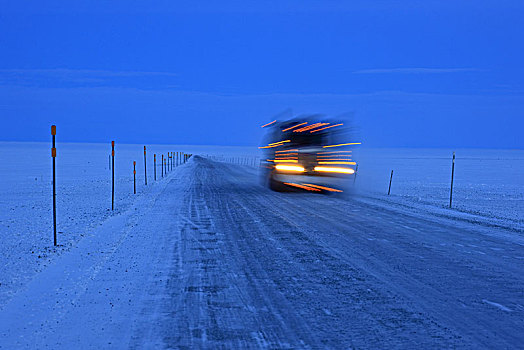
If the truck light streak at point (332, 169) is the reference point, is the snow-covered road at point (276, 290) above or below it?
below

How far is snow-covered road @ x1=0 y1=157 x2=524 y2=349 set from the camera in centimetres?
496

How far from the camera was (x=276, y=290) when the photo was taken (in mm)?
6551

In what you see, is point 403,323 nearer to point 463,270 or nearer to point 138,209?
point 463,270

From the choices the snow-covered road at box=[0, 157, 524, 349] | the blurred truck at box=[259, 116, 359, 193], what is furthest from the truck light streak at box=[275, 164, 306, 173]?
the snow-covered road at box=[0, 157, 524, 349]

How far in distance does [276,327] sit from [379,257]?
3.87 m

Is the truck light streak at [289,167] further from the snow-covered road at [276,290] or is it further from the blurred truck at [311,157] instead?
the snow-covered road at [276,290]

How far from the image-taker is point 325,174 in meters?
20.5

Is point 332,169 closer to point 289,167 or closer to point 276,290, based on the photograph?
point 289,167

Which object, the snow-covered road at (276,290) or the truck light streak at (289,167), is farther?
the truck light streak at (289,167)

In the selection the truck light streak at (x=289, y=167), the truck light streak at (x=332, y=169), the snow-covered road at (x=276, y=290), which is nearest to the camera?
the snow-covered road at (x=276, y=290)

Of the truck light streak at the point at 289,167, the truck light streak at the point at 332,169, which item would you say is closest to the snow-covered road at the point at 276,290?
the truck light streak at the point at 332,169

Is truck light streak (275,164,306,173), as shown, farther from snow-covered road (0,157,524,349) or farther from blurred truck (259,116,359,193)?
snow-covered road (0,157,524,349)

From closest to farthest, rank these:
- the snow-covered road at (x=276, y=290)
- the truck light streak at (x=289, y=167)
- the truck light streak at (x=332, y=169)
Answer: the snow-covered road at (x=276, y=290)
the truck light streak at (x=332, y=169)
the truck light streak at (x=289, y=167)

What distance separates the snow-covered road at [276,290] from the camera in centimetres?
496
